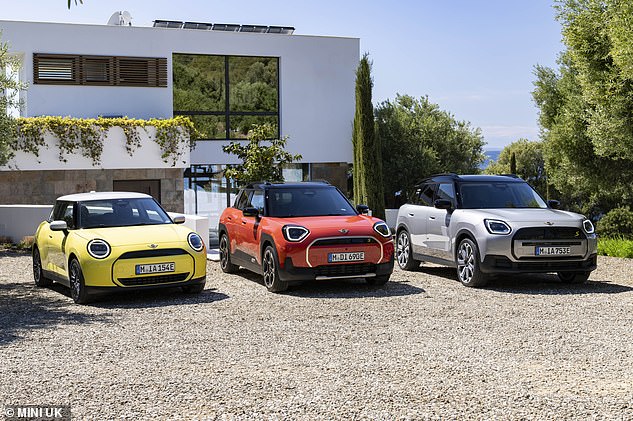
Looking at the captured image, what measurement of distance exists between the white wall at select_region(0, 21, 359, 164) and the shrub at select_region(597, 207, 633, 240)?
10.5 m

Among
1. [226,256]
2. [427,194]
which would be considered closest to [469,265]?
[427,194]

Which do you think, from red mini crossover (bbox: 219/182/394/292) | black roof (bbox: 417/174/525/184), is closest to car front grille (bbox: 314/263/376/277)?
red mini crossover (bbox: 219/182/394/292)

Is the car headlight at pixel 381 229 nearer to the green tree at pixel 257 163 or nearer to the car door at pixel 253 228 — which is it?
the car door at pixel 253 228

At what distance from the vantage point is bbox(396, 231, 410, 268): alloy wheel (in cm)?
1648

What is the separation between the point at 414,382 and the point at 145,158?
20.3 meters

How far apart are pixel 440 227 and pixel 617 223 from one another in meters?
22.5

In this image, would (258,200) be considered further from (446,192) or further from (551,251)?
(551,251)

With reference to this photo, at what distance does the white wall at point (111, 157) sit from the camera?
2527 centimetres

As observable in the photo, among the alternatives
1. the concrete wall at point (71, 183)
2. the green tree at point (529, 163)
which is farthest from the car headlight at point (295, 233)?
the green tree at point (529, 163)

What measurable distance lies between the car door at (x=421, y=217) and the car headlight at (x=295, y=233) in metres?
3.22

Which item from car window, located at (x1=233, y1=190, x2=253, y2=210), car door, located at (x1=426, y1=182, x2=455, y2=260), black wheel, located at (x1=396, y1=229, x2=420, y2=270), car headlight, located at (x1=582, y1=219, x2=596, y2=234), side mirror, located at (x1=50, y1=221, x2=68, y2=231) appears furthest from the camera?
black wheel, located at (x1=396, y1=229, x2=420, y2=270)

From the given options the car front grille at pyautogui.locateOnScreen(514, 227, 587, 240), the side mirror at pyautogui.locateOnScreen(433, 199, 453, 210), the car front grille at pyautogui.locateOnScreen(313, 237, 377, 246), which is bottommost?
the car front grille at pyautogui.locateOnScreen(313, 237, 377, 246)

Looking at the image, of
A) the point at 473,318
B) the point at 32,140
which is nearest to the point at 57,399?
the point at 473,318

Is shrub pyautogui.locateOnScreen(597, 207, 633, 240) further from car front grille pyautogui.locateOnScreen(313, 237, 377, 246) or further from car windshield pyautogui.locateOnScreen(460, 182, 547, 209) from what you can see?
car front grille pyautogui.locateOnScreen(313, 237, 377, 246)
